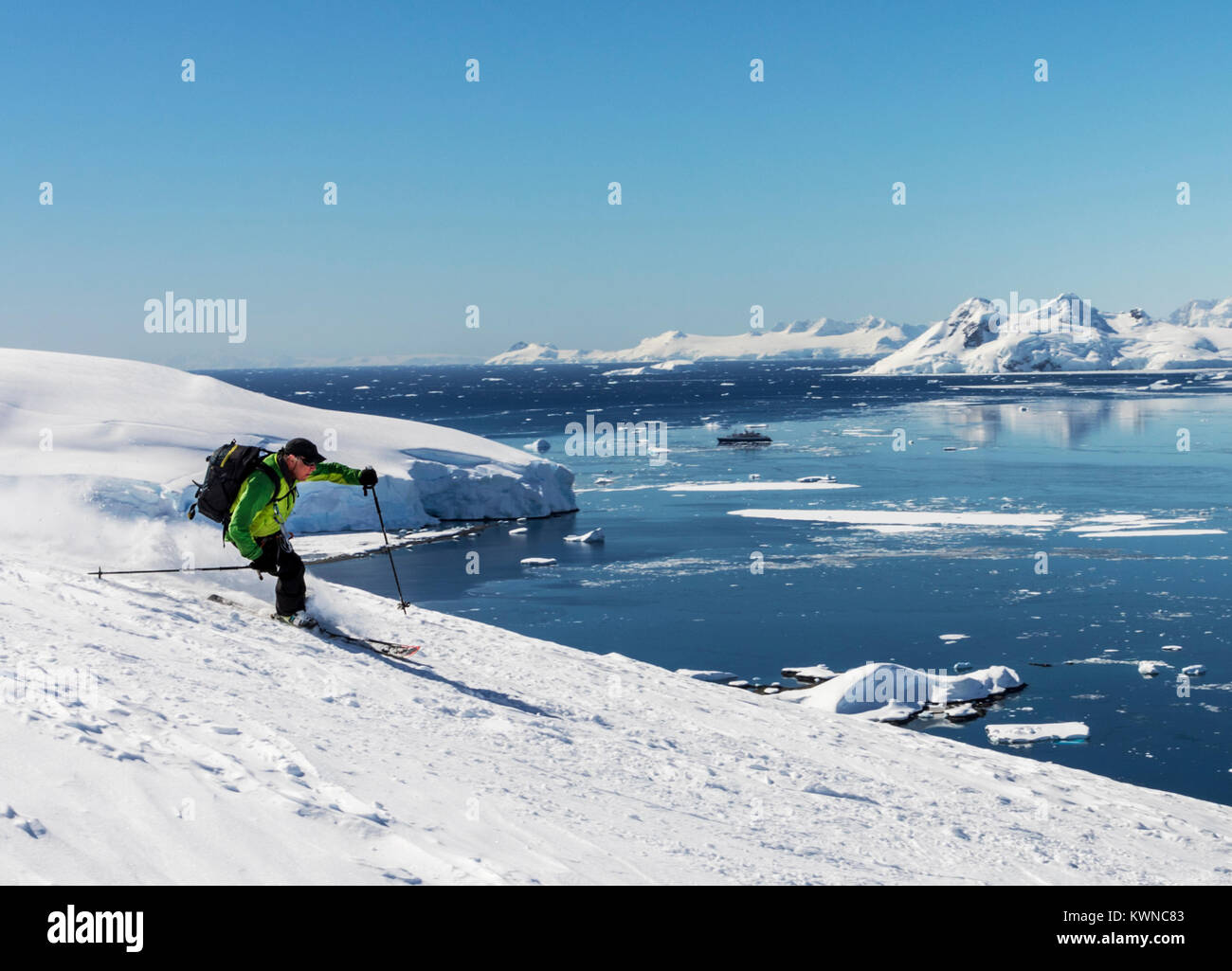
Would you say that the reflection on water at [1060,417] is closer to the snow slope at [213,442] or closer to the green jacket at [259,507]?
the snow slope at [213,442]

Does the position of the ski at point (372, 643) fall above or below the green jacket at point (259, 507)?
below

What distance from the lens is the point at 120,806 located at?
3463mm

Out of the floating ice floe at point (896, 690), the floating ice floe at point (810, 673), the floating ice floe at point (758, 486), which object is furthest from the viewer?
the floating ice floe at point (758, 486)

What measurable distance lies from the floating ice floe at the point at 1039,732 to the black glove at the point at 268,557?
29.9ft

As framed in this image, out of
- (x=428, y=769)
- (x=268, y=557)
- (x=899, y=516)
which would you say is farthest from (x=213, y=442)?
(x=428, y=769)

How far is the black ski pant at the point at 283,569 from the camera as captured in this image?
7797 mm

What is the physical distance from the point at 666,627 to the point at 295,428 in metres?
18.7

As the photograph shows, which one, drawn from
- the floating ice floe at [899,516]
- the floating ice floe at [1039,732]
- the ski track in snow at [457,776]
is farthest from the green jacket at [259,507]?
the floating ice floe at [899,516]

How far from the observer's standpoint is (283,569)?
8.08m

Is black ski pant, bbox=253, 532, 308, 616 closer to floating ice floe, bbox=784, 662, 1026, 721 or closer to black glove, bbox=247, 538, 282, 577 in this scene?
black glove, bbox=247, 538, 282, 577

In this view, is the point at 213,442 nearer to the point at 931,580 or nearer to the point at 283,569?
the point at 931,580

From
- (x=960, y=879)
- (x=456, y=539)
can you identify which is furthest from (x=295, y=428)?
(x=960, y=879)

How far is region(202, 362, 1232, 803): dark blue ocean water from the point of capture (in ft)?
46.2
